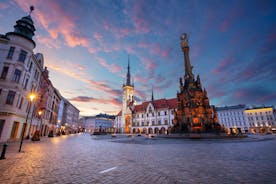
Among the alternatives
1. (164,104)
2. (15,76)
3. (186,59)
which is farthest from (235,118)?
(15,76)

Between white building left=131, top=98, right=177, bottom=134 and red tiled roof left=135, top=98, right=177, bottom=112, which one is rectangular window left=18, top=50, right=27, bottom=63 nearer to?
white building left=131, top=98, right=177, bottom=134

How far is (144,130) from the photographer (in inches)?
2810

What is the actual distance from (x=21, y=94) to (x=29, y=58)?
6333 millimetres

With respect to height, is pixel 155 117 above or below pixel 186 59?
below

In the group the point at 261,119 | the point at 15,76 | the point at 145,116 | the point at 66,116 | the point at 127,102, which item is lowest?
the point at 261,119

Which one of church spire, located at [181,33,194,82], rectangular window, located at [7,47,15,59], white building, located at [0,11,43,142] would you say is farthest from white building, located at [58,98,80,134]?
church spire, located at [181,33,194,82]

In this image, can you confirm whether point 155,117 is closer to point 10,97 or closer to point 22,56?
point 10,97

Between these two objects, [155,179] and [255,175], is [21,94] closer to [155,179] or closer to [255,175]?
[155,179]

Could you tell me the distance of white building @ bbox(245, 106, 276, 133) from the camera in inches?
2854

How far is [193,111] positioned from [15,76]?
32048 millimetres

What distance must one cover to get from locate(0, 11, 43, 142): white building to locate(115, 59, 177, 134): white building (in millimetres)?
48608

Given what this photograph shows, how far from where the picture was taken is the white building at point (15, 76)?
62.7 ft

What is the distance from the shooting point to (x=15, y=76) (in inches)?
812

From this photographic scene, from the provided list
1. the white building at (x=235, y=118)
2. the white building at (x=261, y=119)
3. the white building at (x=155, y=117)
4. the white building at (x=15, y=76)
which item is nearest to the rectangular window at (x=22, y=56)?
the white building at (x=15, y=76)
